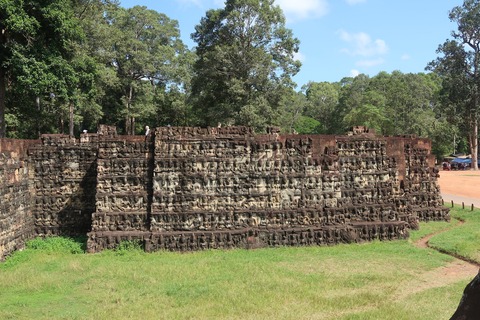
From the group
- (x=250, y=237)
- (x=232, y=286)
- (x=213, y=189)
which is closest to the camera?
(x=232, y=286)

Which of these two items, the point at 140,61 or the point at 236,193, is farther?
the point at 140,61

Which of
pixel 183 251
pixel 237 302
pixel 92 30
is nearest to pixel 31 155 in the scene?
pixel 183 251

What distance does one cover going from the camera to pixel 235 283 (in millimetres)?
8430

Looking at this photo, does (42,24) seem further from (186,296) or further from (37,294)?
(186,296)

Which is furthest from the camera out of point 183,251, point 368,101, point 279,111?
point 368,101

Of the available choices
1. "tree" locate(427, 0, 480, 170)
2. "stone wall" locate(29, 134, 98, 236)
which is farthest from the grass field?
"tree" locate(427, 0, 480, 170)

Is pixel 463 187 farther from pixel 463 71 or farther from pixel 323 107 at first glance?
pixel 323 107

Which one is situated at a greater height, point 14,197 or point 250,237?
point 14,197

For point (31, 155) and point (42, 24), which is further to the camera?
point (42, 24)

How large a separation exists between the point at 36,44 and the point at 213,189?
412 inches

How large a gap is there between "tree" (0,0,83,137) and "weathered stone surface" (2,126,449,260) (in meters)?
5.53

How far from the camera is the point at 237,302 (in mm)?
7406

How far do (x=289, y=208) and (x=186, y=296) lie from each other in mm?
4959

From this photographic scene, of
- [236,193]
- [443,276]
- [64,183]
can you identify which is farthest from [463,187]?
[64,183]
